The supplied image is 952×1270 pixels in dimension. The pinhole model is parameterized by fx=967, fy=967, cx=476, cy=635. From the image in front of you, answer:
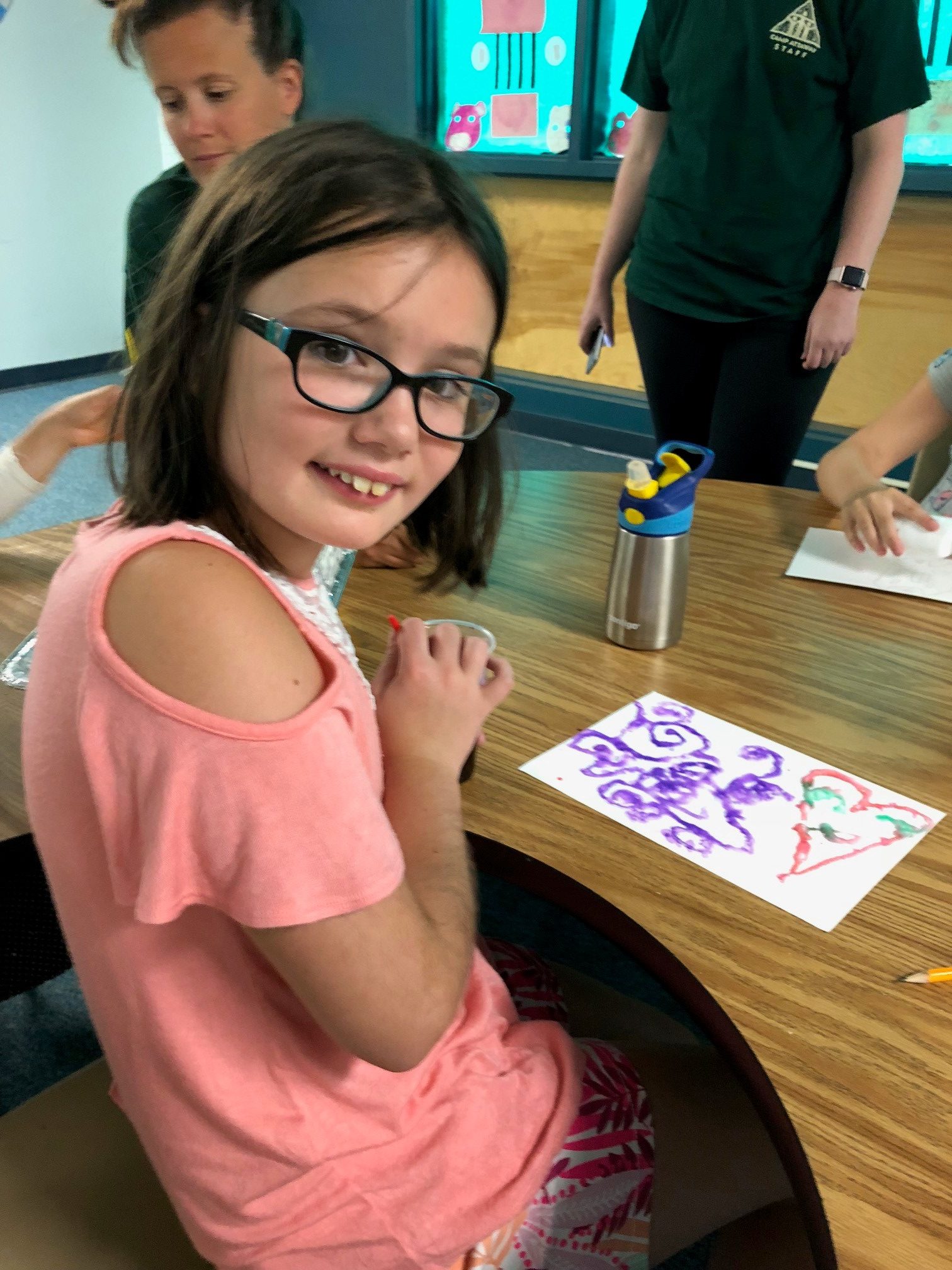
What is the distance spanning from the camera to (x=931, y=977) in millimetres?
664

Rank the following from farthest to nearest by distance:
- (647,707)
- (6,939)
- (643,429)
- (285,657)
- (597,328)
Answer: (643,429) → (597,328) → (6,939) → (647,707) → (285,657)

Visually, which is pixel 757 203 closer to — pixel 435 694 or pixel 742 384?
pixel 742 384

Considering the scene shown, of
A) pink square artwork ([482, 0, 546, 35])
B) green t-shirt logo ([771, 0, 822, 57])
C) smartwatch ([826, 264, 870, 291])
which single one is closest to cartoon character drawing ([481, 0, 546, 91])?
pink square artwork ([482, 0, 546, 35])

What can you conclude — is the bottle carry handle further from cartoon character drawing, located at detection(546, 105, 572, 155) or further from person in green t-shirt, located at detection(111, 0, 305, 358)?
cartoon character drawing, located at detection(546, 105, 572, 155)

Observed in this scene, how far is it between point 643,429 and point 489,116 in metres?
1.49

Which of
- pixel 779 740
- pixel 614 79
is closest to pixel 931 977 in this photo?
pixel 779 740

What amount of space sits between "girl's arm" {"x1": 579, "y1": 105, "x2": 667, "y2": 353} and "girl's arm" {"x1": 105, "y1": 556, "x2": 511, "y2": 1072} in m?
1.65

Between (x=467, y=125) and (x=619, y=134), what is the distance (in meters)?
0.77

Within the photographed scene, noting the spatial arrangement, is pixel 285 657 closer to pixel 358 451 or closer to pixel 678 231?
pixel 358 451

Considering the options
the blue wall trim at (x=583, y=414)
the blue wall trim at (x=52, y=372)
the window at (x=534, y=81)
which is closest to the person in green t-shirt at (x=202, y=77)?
the window at (x=534, y=81)

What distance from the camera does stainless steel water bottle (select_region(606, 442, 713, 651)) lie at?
3.42 feet

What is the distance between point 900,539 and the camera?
51.8 inches

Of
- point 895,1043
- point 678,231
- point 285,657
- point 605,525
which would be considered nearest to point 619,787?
point 895,1043

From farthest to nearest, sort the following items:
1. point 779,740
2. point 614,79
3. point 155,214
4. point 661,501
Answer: point 614,79 → point 155,214 → point 661,501 → point 779,740
